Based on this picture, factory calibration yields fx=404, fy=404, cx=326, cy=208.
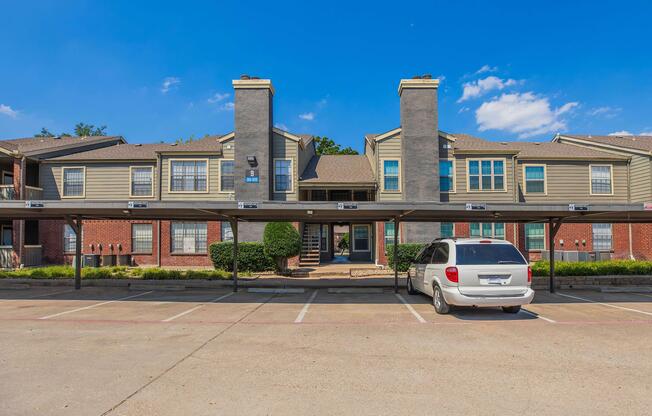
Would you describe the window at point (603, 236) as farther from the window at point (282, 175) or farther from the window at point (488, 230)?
the window at point (282, 175)

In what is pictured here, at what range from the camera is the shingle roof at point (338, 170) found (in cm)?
2202

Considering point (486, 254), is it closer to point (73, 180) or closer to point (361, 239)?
point (361, 239)

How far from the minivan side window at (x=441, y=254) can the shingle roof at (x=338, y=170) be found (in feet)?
38.9

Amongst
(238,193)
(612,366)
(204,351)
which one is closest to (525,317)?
(612,366)

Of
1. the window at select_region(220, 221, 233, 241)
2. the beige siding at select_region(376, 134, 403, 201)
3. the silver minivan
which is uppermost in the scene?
the beige siding at select_region(376, 134, 403, 201)

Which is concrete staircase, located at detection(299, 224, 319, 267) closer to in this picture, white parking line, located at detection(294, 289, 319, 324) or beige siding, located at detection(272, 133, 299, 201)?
beige siding, located at detection(272, 133, 299, 201)

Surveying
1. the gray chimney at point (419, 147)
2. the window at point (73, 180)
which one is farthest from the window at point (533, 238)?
the window at point (73, 180)

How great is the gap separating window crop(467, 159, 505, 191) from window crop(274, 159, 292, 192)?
31.9 feet

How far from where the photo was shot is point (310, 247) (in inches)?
896

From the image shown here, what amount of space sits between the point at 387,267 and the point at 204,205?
11431mm

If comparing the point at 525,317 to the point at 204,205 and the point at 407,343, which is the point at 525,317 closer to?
the point at 407,343

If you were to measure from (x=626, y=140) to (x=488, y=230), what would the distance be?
38.5 feet

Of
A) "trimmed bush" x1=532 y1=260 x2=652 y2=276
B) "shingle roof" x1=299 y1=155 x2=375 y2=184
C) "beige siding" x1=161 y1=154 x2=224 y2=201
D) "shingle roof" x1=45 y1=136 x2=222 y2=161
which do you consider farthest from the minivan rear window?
"shingle roof" x1=45 y1=136 x2=222 y2=161

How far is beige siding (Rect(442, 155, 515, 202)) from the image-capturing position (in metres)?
21.8
